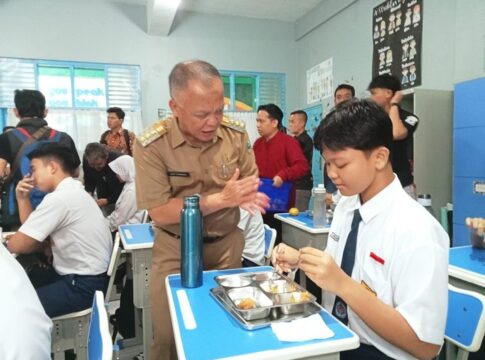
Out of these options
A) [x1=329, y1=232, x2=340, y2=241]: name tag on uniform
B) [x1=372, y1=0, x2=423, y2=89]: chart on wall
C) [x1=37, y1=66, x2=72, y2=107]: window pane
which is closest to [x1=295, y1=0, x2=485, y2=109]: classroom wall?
[x1=372, y1=0, x2=423, y2=89]: chart on wall

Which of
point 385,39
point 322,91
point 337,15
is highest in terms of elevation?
point 337,15

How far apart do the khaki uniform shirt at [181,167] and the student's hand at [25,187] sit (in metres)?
1.23

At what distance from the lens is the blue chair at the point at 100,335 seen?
83 cm

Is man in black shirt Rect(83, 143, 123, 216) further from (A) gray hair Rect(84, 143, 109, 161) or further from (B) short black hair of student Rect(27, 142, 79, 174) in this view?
(B) short black hair of student Rect(27, 142, 79, 174)

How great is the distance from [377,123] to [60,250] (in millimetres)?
1662

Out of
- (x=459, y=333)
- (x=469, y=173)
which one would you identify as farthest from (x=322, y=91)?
(x=459, y=333)

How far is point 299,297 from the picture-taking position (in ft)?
3.34

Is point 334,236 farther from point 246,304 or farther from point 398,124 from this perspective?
point 398,124

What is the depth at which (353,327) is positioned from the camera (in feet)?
3.49

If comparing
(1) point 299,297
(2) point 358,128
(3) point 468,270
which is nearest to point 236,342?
(1) point 299,297

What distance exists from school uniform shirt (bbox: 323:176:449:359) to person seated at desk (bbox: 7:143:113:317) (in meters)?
1.40

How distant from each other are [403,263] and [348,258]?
209mm

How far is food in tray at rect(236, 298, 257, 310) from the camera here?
96 cm

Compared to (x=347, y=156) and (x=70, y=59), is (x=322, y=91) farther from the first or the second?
(x=347, y=156)
